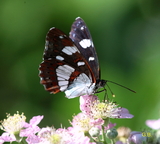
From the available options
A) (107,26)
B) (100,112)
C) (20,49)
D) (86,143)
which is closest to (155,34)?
(107,26)

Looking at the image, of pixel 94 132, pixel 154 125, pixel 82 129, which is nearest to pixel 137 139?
pixel 154 125

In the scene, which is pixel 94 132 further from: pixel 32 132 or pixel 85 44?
pixel 85 44

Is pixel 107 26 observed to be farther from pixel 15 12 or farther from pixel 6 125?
pixel 6 125

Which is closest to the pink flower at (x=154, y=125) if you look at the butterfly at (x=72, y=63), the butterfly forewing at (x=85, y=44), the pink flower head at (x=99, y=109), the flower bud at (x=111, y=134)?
the flower bud at (x=111, y=134)

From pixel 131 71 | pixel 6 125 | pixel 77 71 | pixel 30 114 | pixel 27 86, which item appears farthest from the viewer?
pixel 27 86

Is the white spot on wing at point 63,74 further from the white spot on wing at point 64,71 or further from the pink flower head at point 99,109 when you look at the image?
the pink flower head at point 99,109
